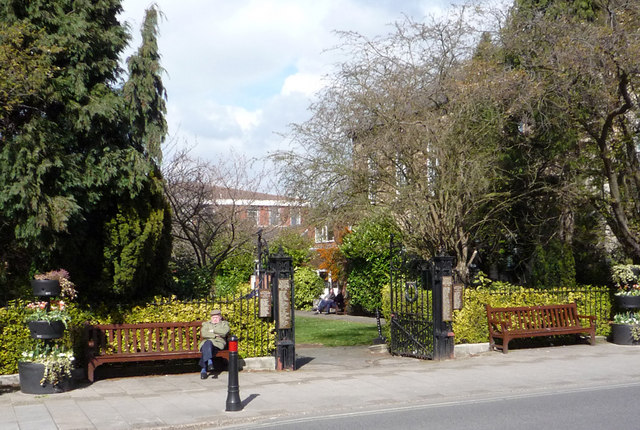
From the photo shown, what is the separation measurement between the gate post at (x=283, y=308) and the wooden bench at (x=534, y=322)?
4.71 metres

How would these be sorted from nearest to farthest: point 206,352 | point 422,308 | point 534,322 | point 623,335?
1. point 206,352
2. point 422,308
3. point 534,322
4. point 623,335

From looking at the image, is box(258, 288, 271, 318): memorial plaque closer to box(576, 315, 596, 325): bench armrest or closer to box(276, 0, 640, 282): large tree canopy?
box(276, 0, 640, 282): large tree canopy

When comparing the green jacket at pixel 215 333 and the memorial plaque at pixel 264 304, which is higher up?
the memorial plaque at pixel 264 304

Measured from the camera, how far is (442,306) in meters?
14.0

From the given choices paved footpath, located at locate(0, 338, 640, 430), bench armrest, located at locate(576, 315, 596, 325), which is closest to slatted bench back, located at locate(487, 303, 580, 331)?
bench armrest, located at locate(576, 315, 596, 325)

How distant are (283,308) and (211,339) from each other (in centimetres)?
164

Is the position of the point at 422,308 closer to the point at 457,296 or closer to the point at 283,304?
the point at 457,296

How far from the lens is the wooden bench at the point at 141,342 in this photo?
1155 centimetres

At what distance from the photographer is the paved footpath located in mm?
8922

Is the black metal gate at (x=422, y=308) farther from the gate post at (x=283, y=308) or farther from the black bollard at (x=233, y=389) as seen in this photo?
the black bollard at (x=233, y=389)

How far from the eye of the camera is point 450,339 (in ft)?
46.2

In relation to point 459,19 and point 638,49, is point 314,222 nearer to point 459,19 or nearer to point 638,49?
point 459,19

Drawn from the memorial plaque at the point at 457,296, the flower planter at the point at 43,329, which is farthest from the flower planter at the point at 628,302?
the flower planter at the point at 43,329

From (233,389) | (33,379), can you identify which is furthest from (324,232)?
(233,389)
